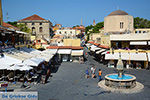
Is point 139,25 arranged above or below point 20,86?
above

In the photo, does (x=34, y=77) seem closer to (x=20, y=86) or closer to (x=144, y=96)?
(x=20, y=86)

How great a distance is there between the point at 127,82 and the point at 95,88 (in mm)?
2866

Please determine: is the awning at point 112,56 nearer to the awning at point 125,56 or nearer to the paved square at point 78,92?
the awning at point 125,56

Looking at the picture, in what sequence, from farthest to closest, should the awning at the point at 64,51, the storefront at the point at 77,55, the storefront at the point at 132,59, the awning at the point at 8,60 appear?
1. the awning at the point at 64,51
2. the storefront at the point at 77,55
3. the storefront at the point at 132,59
4. the awning at the point at 8,60

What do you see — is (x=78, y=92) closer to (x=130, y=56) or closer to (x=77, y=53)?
(x=130, y=56)

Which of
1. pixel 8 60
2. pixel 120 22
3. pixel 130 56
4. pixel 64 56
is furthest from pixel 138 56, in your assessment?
pixel 8 60

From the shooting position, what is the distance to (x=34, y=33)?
61094 mm

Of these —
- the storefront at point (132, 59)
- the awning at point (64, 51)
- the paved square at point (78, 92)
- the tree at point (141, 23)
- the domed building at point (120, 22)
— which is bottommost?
the paved square at point (78, 92)

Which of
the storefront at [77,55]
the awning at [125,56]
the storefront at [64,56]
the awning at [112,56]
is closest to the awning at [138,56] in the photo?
the awning at [125,56]

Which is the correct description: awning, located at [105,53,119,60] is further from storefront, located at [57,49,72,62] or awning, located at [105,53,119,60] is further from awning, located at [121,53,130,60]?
storefront, located at [57,49,72,62]

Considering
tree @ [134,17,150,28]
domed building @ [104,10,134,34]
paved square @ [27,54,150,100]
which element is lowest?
paved square @ [27,54,150,100]

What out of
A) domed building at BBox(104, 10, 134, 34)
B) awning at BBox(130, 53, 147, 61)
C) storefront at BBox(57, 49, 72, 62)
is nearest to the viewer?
awning at BBox(130, 53, 147, 61)

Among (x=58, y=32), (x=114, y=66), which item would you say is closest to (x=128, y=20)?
(x=114, y=66)

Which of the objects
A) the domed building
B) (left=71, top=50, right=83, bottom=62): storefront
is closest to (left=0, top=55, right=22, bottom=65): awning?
(left=71, top=50, right=83, bottom=62): storefront
